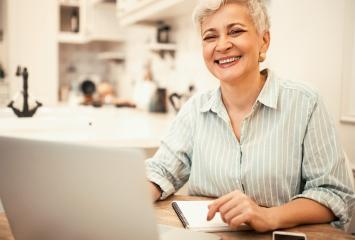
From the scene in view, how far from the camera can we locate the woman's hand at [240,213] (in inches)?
35.0

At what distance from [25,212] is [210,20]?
2.47 feet

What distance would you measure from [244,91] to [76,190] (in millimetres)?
744

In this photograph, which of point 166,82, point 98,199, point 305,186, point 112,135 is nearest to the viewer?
point 98,199

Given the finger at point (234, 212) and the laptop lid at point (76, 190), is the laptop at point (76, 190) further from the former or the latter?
the finger at point (234, 212)

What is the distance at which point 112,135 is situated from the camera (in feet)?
6.57

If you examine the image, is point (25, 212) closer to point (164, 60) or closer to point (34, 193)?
point (34, 193)

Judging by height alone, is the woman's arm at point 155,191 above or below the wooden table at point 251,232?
above

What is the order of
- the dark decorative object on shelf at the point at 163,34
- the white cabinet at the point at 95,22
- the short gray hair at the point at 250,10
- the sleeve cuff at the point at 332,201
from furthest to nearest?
the white cabinet at the point at 95,22 < the dark decorative object on shelf at the point at 163,34 < the short gray hair at the point at 250,10 < the sleeve cuff at the point at 332,201

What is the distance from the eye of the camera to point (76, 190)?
25.0 inches

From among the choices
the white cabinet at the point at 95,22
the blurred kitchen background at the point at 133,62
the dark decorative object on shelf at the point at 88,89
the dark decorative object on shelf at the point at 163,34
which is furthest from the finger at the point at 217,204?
the white cabinet at the point at 95,22

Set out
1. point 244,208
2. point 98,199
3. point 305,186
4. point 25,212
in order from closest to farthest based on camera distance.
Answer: point 98,199 → point 25,212 → point 244,208 → point 305,186

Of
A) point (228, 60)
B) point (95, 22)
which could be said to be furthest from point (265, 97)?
point (95, 22)

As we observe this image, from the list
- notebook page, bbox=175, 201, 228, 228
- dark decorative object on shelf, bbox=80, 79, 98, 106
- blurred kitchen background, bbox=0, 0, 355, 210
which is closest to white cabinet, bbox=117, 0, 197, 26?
blurred kitchen background, bbox=0, 0, 355, 210

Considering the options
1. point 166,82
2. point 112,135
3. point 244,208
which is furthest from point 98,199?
point 166,82
